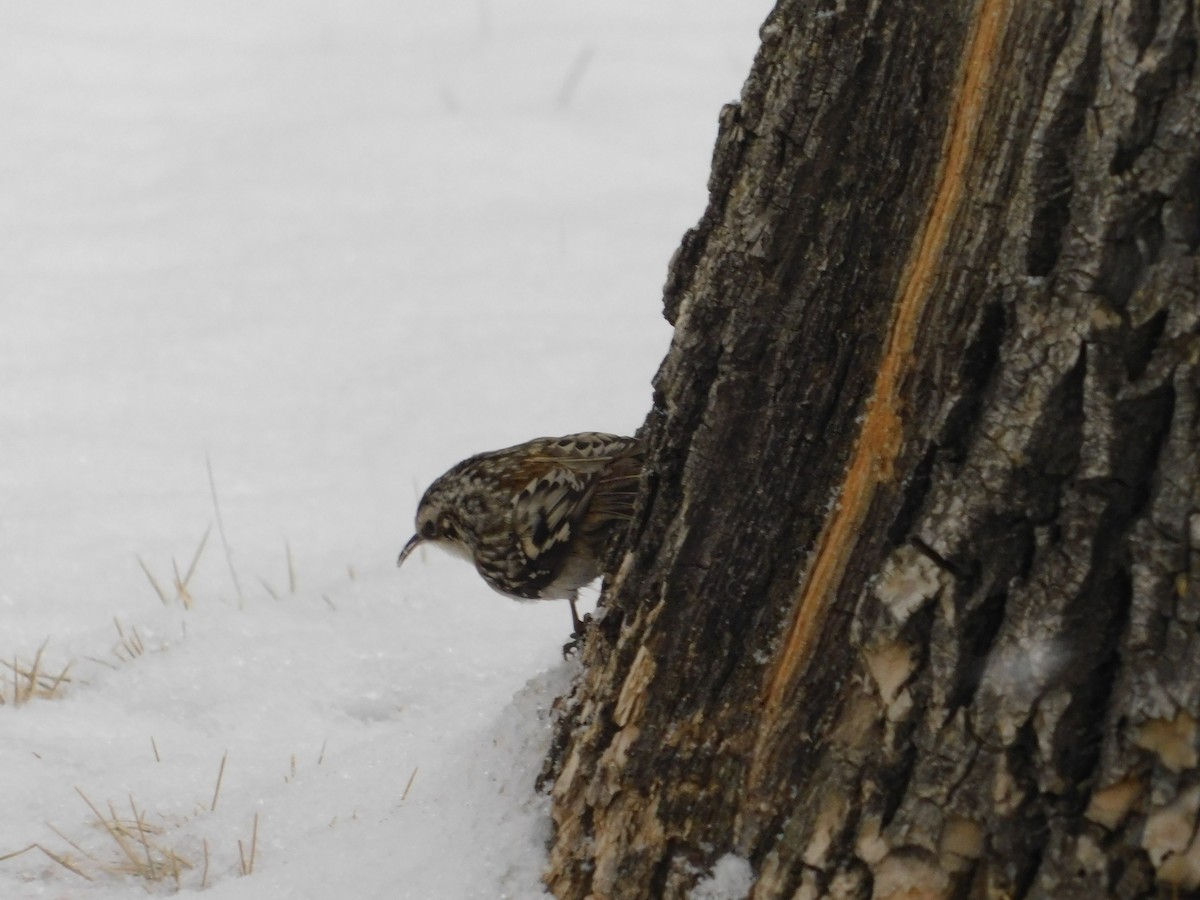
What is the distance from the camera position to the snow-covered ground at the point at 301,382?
359cm

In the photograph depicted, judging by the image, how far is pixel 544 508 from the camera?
4.07 metres

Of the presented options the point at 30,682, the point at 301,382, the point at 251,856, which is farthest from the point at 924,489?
the point at 301,382

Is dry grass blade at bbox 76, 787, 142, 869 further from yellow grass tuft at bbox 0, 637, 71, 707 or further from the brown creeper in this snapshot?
the brown creeper

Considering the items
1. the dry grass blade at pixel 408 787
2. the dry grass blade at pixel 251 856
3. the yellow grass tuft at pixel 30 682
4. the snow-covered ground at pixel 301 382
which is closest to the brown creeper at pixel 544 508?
the snow-covered ground at pixel 301 382

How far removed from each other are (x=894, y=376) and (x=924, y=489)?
0.21 meters

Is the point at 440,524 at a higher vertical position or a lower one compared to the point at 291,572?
higher

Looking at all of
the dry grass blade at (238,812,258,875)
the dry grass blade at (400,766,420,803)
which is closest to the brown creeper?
the dry grass blade at (400,766,420,803)

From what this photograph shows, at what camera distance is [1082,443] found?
2068 millimetres

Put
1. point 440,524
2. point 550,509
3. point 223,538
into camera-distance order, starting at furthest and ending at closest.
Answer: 1. point 223,538
2. point 440,524
3. point 550,509

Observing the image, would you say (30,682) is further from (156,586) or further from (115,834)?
(115,834)

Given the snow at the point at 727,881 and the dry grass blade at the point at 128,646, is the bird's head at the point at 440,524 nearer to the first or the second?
the dry grass blade at the point at 128,646

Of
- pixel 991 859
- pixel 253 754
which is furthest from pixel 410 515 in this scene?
pixel 991 859

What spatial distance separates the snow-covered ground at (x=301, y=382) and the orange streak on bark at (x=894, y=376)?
2.79 ft

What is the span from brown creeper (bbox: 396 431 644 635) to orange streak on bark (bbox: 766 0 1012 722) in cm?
131
